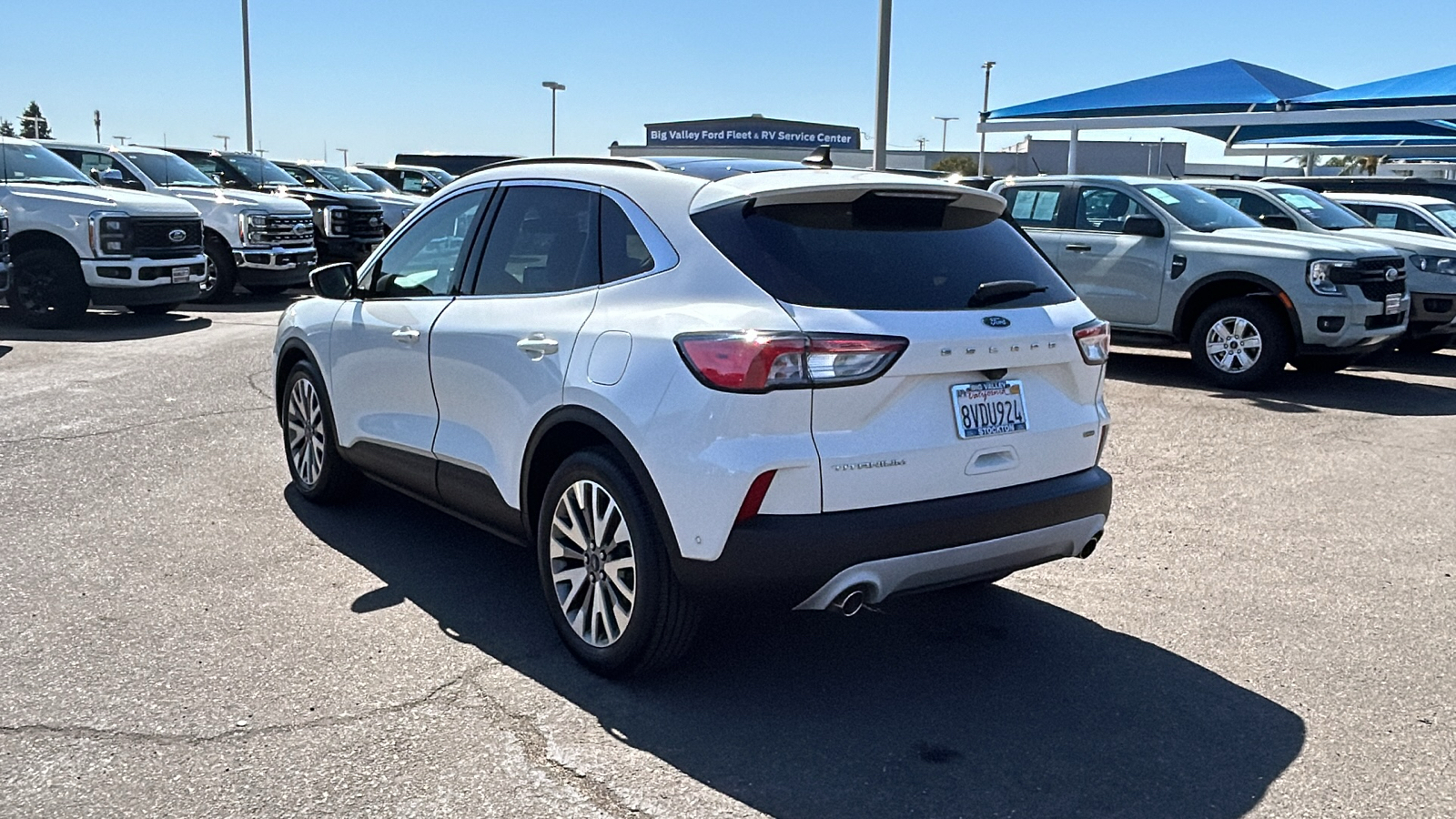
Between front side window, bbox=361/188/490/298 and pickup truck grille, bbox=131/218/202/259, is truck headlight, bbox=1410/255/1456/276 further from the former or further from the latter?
pickup truck grille, bbox=131/218/202/259

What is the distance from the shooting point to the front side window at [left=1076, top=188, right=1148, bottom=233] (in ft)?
37.9

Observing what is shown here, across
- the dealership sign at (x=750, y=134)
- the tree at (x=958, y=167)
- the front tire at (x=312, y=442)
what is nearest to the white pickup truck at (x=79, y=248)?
the front tire at (x=312, y=442)

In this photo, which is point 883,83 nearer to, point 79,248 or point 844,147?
point 79,248

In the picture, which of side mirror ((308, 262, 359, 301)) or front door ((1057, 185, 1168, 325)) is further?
front door ((1057, 185, 1168, 325))

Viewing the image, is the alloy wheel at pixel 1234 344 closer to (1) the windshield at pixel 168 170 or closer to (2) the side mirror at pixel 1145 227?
(2) the side mirror at pixel 1145 227

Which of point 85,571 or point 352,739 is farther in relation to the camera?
point 85,571

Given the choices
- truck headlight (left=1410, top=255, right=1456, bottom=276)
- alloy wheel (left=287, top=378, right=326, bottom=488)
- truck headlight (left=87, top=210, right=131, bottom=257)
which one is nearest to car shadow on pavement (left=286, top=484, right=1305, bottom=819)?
alloy wheel (left=287, top=378, right=326, bottom=488)

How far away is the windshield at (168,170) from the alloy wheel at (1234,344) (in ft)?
43.0

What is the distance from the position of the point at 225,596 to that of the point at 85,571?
75cm

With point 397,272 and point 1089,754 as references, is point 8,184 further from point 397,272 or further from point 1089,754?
point 1089,754

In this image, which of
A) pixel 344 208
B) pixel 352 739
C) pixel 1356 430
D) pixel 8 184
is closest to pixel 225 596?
pixel 352 739

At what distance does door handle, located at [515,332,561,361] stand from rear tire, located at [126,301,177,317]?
1254 centimetres

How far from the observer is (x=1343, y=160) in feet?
255

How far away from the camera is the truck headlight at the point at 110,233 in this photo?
13.4 metres
